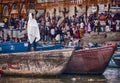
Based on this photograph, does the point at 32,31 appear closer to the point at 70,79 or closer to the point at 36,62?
the point at 36,62

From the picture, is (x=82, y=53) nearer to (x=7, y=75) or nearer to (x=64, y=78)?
(x=64, y=78)

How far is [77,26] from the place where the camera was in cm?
3734

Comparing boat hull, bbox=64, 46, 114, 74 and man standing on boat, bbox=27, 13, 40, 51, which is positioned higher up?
man standing on boat, bbox=27, 13, 40, 51

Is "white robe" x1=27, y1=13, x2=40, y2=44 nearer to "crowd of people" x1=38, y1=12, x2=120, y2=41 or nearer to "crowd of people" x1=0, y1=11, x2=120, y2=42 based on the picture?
"crowd of people" x1=0, y1=11, x2=120, y2=42

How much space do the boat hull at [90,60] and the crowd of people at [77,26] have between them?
957 centimetres

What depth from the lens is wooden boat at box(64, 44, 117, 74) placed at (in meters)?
25.7

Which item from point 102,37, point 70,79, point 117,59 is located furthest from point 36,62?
point 102,37

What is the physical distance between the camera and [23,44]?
1049 inches

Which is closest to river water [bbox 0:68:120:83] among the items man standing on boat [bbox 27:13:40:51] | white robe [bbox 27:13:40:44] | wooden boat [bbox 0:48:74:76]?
wooden boat [bbox 0:48:74:76]

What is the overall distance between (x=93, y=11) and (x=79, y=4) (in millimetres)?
2528

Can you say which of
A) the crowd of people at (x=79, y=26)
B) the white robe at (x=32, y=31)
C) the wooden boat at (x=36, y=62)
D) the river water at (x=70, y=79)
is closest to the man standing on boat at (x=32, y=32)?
the white robe at (x=32, y=31)

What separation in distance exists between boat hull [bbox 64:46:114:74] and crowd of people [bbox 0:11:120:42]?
957 centimetres

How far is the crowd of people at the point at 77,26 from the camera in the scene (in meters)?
36.0

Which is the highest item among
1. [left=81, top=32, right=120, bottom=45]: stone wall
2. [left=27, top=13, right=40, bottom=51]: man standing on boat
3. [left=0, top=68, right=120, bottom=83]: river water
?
[left=27, top=13, right=40, bottom=51]: man standing on boat
